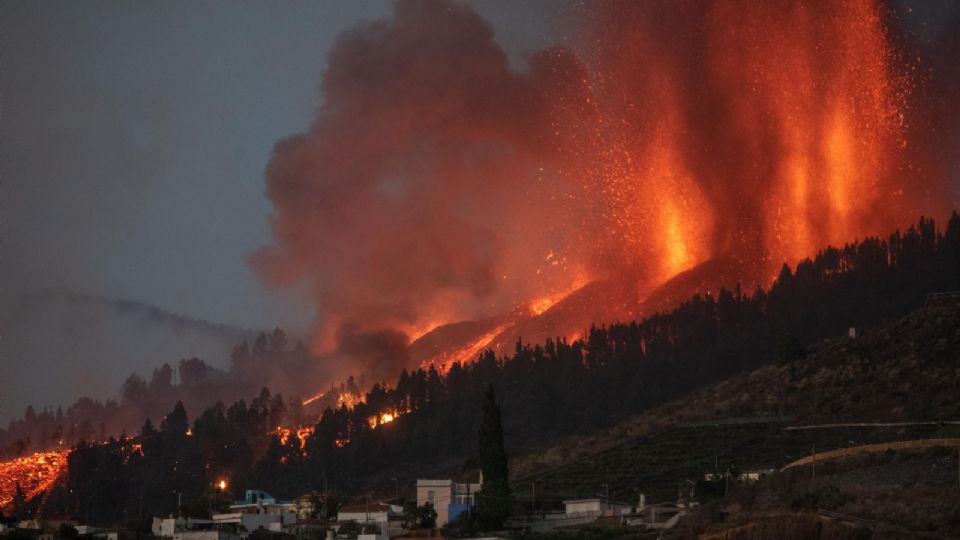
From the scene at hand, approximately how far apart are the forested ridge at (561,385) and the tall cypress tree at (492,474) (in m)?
37.7

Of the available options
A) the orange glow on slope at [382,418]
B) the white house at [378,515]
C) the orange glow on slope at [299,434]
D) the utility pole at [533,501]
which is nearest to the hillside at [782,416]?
the utility pole at [533,501]

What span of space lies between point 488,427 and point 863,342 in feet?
141

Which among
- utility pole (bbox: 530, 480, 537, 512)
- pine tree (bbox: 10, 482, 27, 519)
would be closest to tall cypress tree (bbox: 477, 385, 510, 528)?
utility pole (bbox: 530, 480, 537, 512)

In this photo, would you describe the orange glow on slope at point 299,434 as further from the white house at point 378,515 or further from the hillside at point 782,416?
the white house at point 378,515

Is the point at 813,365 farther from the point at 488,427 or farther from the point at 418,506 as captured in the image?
the point at 418,506

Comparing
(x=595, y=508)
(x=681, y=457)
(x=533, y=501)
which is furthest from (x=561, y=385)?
(x=595, y=508)

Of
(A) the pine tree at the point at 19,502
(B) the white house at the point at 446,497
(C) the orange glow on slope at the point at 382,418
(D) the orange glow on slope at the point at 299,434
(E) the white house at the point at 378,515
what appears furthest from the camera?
(C) the orange glow on slope at the point at 382,418

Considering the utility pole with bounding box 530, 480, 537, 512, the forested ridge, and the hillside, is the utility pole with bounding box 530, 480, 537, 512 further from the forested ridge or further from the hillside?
the forested ridge

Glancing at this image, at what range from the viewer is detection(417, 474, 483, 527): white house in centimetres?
9744

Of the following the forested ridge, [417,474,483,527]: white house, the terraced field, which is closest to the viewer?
[417,474,483,527]: white house

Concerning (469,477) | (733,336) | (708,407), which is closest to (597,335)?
(733,336)

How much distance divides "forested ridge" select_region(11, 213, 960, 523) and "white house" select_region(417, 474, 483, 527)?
3935 centimetres

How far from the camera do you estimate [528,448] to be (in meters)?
146

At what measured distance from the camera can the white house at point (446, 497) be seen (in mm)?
97438
